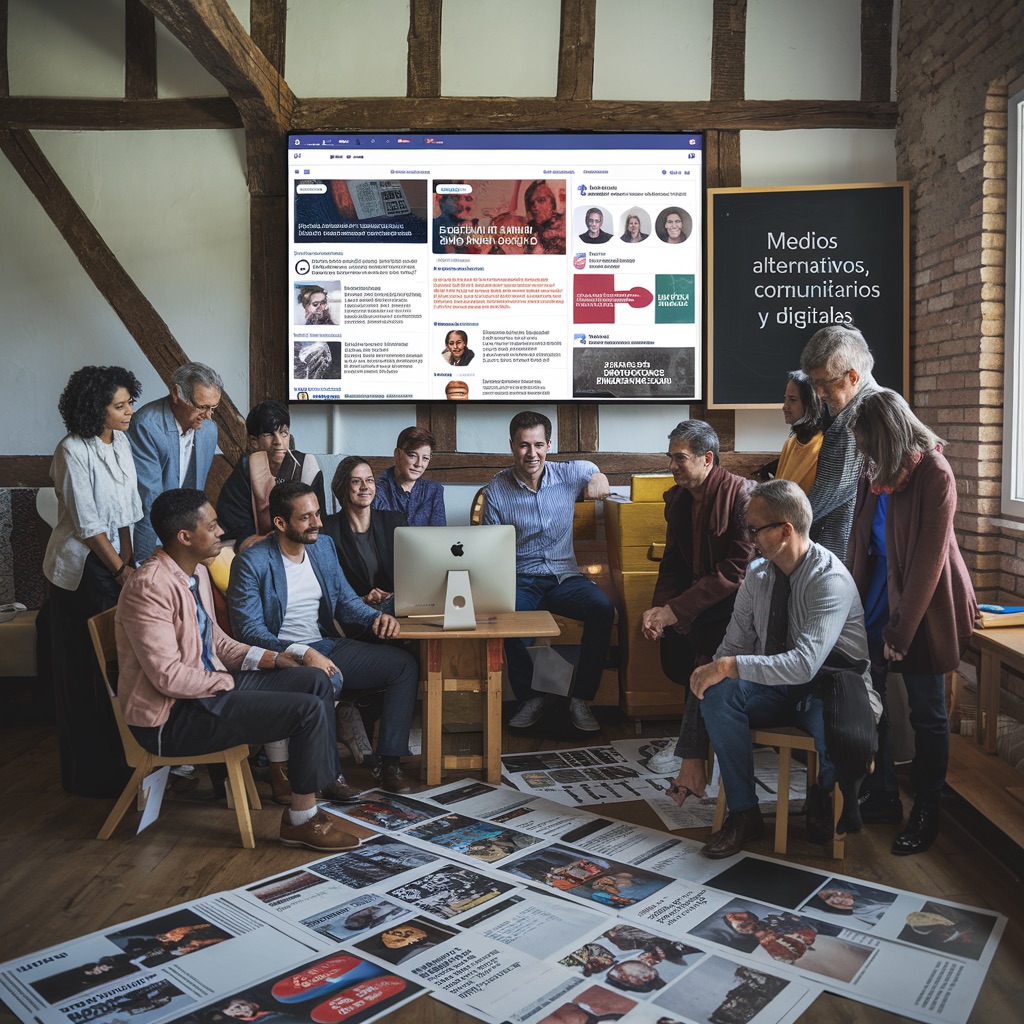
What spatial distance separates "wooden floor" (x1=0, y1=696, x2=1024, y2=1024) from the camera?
8.00 feet

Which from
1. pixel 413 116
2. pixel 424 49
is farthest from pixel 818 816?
pixel 424 49

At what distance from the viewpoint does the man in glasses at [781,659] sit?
3070 millimetres

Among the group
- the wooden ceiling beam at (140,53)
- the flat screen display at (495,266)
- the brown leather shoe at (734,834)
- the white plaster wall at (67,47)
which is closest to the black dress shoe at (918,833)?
the brown leather shoe at (734,834)

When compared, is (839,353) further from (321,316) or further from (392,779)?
(321,316)

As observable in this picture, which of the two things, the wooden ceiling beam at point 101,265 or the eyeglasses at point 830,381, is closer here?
the eyeglasses at point 830,381

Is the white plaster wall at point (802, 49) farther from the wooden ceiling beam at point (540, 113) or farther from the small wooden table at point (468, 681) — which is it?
the small wooden table at point (468, 681)

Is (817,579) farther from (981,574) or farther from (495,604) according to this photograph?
(981,574)

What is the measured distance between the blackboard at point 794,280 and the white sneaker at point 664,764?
201cm

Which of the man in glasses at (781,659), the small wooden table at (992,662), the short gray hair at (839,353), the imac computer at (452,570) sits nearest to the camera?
the man in glasses at (781,659)

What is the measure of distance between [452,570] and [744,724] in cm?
123

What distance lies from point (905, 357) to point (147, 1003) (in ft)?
14.6

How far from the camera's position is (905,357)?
201 inches

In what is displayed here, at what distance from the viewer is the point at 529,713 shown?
4547mm

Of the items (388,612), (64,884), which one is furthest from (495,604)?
(64,884)
